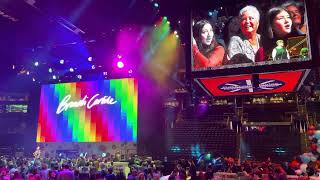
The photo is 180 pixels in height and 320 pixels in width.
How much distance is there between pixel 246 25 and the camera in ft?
24.9

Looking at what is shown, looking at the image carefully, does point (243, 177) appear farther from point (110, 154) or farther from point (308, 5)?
point (110, 154)

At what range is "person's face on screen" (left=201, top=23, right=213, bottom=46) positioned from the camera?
26.2 feet

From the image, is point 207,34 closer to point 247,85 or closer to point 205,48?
point 205,48

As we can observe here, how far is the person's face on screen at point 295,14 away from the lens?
7156 mm

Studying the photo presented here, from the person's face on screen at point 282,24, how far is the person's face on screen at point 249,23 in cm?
43

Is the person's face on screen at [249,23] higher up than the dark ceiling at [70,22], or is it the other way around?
A: the dark ceiling at [70,22]

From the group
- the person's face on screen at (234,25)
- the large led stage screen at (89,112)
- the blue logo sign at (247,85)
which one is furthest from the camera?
the large led stage screen at (89,112)

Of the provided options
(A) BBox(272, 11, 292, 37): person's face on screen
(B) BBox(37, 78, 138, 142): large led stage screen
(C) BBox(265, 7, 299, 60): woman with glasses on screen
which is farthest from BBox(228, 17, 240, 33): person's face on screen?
(B) BBox(37, 78, 138, 142): large led stage screen

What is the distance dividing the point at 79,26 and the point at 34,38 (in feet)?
9.08

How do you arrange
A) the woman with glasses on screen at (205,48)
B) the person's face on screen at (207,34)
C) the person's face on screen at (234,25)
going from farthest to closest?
the person's face on screen at (207,34) < the woman with glasses on screen at (205,48) < the person's face on screen at (234,25)

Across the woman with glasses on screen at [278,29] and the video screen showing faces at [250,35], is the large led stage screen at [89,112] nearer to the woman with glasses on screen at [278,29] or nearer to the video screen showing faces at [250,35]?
the video screen showing faces at [250,35]

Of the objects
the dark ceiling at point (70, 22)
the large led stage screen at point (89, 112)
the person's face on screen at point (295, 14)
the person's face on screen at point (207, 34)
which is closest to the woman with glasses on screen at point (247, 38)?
the person's face on screen at point (207, 34)

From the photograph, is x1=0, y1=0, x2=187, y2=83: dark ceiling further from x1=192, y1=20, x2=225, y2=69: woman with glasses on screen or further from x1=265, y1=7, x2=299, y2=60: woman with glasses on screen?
x1=265, y1=7, x2=299, y2=60: woman with glasses on screen

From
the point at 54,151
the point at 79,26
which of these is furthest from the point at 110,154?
the point at 79,26
